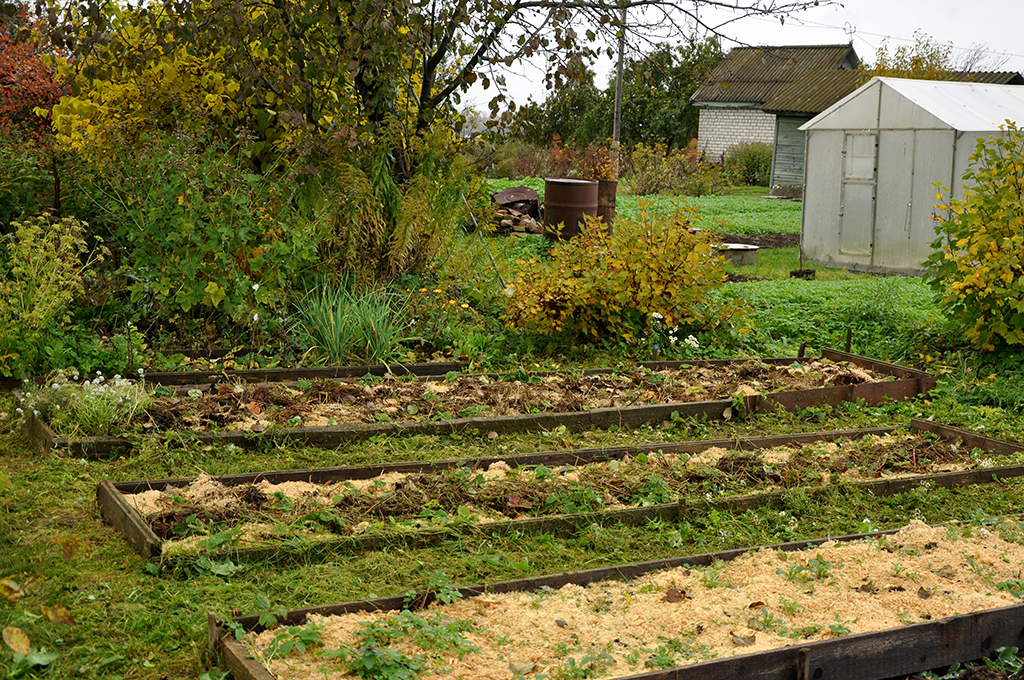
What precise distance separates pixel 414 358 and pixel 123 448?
2928 mm

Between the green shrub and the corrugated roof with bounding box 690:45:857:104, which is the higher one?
the corrugated roof with bounding box 690:45:857:104

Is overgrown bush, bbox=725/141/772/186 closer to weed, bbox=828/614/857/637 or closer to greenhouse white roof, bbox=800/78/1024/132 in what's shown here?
greenhouse white roof, bbox=800/78/1024/132

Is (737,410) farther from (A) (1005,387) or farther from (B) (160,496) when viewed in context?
(B) (160,496)

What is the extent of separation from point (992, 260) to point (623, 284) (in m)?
3.22

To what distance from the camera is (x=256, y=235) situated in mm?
8422

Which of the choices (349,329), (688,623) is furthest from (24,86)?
(688,623)

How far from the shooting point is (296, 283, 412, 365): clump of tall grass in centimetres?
808

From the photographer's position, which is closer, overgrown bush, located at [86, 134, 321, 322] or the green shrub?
overgrown bush, located at [86, 134, 321, 322]

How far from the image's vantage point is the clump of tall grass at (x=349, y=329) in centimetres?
808

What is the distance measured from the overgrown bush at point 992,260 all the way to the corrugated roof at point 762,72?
2902 centimetres

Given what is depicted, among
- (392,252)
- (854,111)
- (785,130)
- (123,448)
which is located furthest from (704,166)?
(123,448)

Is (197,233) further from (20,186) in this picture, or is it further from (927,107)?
(927,107)

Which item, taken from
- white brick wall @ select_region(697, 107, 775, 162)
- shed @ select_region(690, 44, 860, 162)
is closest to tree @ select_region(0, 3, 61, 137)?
shed @ select_region(690, 44, 860, 162)

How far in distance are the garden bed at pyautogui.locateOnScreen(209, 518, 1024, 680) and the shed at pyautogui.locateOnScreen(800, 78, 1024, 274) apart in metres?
10.3
